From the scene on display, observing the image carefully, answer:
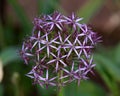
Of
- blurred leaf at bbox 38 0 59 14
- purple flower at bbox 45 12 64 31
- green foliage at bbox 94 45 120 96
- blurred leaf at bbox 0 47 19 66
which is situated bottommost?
green foliage at bbox 94 45 120 96

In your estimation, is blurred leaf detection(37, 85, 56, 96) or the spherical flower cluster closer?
the spherical flower cluster

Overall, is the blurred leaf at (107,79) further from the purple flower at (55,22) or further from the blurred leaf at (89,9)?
the purple flower at (55,22)

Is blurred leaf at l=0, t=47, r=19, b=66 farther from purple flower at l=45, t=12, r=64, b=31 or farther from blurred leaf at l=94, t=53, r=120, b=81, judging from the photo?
purple flower at l=45, t=12, r=64, b=31

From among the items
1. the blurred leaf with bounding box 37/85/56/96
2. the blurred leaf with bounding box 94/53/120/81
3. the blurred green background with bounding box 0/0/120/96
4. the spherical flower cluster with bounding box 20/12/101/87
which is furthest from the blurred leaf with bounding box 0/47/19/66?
the spherical flower cluster with bounding box 20/12/101/87

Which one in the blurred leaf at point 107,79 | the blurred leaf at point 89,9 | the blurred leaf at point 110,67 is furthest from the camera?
the blurred leaf at point 89,9

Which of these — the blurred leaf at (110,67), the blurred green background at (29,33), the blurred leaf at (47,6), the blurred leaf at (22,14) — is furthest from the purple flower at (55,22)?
the blurred leaf at (22,14)

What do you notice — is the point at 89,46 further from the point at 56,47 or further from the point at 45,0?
the point at 45,0

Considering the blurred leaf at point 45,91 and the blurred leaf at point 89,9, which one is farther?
the blurred leaf at point 89,9

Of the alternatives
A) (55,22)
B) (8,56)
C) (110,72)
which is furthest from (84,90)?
(55,22)

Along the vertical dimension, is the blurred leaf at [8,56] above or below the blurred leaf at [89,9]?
below
